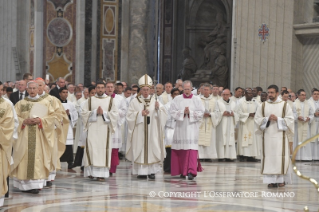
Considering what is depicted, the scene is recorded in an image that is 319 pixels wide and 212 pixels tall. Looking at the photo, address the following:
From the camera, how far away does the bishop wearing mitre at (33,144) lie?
9.84 m

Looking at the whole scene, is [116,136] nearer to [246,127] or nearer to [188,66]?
[246,127]

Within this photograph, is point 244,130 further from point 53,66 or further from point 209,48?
point 209,48

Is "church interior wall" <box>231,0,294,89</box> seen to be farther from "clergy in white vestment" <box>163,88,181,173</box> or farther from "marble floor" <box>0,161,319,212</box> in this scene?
"marble floor" <box>0,161,319,212</box>

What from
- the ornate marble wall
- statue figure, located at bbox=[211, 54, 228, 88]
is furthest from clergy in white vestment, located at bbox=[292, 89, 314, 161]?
statue figure, located at bbox=[211, 54, 228, 88]

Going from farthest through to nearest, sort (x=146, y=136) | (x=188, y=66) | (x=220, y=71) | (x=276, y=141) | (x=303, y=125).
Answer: (x=188, y=66)
(x=220, y=71)
(x=303, y=125)
(x=146, y=136)
(x=276, y=141)

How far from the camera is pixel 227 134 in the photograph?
1656 centimetres

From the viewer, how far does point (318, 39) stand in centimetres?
1942

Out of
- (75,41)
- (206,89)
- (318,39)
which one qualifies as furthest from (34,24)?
(318,39)

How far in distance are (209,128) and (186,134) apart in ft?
14.4

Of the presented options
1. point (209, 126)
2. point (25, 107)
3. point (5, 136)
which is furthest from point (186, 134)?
point (209, 126)

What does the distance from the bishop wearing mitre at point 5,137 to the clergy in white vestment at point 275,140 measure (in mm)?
4424

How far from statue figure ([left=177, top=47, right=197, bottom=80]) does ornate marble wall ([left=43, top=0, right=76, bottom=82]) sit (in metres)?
6.02

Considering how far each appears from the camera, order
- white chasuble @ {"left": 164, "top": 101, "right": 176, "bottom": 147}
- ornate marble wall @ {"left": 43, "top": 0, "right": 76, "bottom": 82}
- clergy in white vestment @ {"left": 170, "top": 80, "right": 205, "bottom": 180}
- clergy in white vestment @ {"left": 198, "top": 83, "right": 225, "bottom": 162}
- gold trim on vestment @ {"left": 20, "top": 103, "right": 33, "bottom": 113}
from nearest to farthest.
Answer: gold trim on vestment @ {"left": 20, "top": 103, "right": 33, "bottom": 113} → clergy in white vestment @ {"left": 170, "top": 80, "right": 205, "bottom": 180} → white chasuble @ {"left": 164, "top": 101, "right": 176, "bottom": 147} → clergy in white vestment @ {"left": 198, "top": 83, "right": 225, "bottom": 162} → ornate marble wall @ {"left": 43, "top": 0, "right": 76, "bottom": 82}

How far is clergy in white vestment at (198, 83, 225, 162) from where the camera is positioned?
16.1 m
